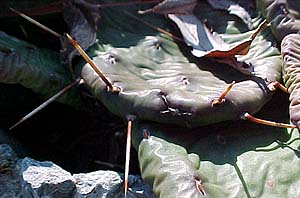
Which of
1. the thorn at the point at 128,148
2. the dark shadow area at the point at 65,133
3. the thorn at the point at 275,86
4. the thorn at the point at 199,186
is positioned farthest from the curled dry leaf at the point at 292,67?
the dark shadow area at the point at 65,133

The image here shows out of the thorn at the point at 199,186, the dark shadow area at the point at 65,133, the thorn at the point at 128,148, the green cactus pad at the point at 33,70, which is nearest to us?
the thorn at the point at 199,186

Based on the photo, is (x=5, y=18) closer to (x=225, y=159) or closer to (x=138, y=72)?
(x=138, y=72)

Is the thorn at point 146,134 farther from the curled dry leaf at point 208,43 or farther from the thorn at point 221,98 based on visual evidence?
the curled dry leaf at point 208,43

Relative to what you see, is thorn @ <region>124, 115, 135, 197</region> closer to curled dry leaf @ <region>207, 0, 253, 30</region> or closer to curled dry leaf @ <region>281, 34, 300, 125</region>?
curled dry leaf @ <region>281, 34, 300, 125</region>

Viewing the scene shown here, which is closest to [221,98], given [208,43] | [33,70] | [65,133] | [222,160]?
[222,160]

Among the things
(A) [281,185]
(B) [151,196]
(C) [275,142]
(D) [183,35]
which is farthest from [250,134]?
(D) [183,35]
